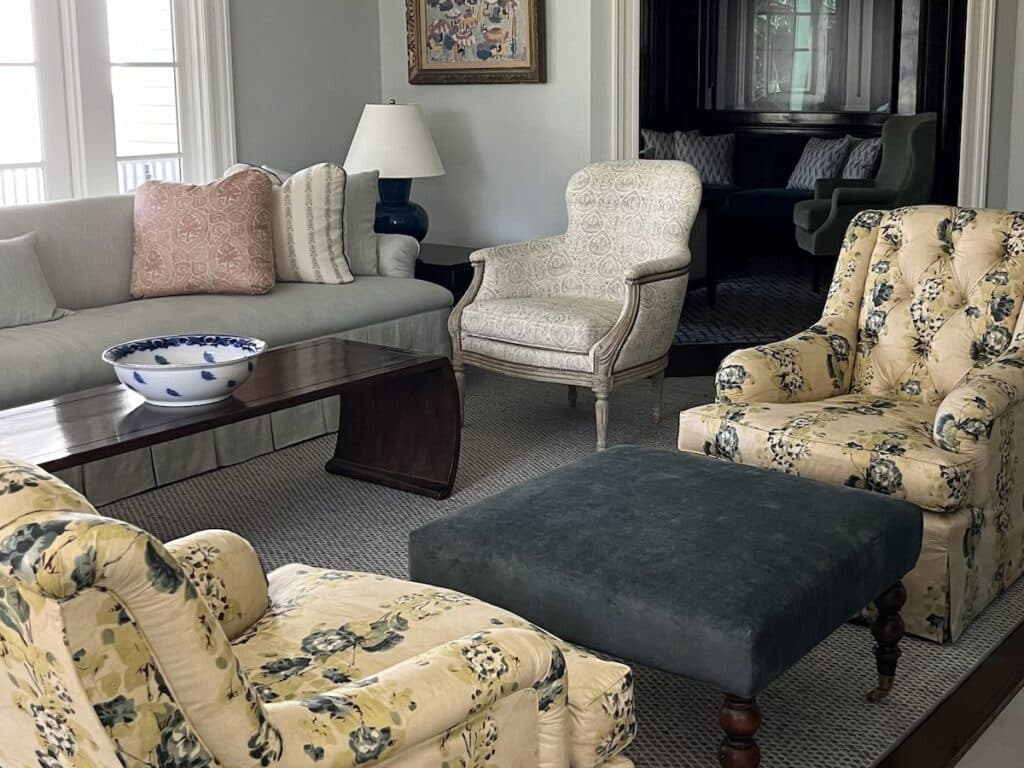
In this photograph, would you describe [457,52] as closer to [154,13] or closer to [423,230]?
[423,230]

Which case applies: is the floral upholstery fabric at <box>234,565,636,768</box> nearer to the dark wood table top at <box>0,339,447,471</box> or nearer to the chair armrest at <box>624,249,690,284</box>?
the dark wood table top at <box>0,339,447,471</box>

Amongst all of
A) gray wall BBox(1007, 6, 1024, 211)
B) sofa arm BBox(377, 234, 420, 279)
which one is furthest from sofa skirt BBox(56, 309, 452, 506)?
gray wall BBox(1007, 6, 1024, 211)

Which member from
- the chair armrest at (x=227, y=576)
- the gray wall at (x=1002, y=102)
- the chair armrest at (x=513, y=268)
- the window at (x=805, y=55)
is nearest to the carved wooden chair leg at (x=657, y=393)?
the chair armrest at (x=513, y=268)

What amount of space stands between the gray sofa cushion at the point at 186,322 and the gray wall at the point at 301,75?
3.63 feet

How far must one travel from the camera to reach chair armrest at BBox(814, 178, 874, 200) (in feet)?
19.9

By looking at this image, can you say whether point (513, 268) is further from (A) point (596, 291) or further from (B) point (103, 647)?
(B) point (103, 647)

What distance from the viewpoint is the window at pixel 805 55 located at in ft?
19.8

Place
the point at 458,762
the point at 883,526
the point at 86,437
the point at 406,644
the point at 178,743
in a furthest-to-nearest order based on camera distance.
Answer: the point at 86,437 → the point at 883,526 → the point at 406,644 → the point at 458,762 → the point at 178,743

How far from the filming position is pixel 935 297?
11.0 feet

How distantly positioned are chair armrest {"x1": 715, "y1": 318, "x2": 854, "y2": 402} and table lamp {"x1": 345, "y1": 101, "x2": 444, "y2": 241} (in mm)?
2274

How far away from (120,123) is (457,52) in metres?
1.53

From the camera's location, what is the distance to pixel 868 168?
238 inches

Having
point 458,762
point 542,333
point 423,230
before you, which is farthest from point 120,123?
point 458,762

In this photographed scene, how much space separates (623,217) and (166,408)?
2.06m
